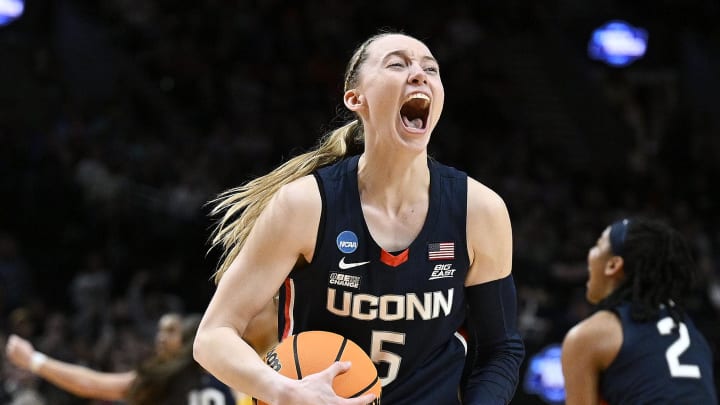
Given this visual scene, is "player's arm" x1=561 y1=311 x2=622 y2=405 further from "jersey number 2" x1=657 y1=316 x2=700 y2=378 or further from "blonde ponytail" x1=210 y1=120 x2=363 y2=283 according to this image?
"blonde ponytail" x1=210 y1=120 x2=363 y2=283

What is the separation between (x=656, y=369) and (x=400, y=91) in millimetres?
1751

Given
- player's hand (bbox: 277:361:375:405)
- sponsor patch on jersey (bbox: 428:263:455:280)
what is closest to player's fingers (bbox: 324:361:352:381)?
player's hand (bbox: 277:361:375:405)

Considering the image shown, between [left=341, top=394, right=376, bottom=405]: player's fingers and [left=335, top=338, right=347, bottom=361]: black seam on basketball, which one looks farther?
[left=335, top=338, right=347, bottom=361]: black seam on basketball

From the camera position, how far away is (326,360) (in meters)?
3.00

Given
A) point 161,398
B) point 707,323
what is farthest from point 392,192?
point 707,323

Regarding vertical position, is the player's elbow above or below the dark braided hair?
above

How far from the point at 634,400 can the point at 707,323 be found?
213 inches

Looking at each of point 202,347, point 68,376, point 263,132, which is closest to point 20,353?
point 68,376

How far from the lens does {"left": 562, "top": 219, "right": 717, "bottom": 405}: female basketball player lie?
4230mm

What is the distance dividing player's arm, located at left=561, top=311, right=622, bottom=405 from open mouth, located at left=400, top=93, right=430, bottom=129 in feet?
4.55

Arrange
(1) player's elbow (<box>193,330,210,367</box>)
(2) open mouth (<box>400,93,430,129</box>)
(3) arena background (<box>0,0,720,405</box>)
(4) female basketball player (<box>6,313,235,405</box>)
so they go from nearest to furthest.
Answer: (1) player's elbow (<box>193,330,210,367</box>) → (2) open mouth (<box>400,93,430,129</box>) → (4) female basketball player (<box>6,313,235,405</box>) → (3) arena background (<box>0,0,720,405</box>)

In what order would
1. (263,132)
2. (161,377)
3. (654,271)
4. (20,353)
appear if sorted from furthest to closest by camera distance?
(263,132), (20,353), (161,377), (654,271)

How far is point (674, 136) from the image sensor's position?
1498cm

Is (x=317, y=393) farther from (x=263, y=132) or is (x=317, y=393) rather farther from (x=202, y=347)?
(x=263, y=132)
